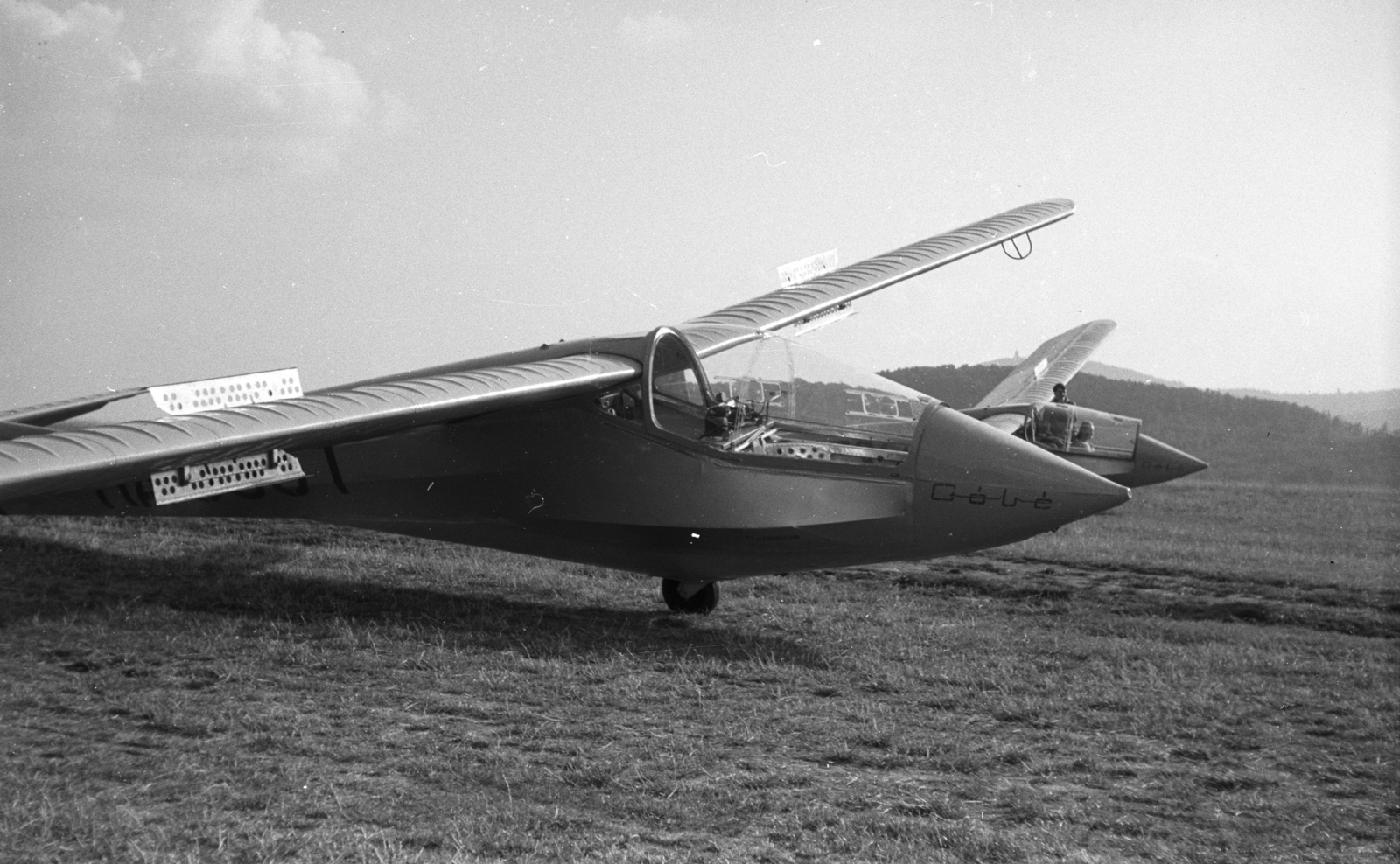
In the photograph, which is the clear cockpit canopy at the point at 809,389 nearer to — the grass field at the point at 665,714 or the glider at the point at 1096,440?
the grass field at the point at 665,714

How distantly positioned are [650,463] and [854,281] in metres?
4.62

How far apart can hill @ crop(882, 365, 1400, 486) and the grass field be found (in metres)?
11.4

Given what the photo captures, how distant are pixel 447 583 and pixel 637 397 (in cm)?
340

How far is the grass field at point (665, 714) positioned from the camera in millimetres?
4605

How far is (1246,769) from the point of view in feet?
18.5

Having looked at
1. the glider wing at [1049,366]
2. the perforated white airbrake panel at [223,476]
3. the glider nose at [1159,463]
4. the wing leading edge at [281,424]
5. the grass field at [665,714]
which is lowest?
the grass field at [665,714]

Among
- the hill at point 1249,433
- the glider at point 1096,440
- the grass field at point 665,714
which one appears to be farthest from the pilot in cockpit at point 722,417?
the hill at point 1249,433

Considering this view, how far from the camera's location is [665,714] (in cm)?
631

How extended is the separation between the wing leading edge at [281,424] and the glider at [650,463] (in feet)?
0.08

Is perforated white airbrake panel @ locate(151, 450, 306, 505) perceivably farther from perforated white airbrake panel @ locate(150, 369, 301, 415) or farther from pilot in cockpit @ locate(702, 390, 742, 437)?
pilot in cockpit @ locate(702, 390, 742, 437)

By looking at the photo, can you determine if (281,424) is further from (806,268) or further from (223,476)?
(806,268)

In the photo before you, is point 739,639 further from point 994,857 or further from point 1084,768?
point 994,857

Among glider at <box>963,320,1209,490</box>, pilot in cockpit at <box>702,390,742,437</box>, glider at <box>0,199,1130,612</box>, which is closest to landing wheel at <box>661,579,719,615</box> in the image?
glider at <box>0,199,1130,612</box>

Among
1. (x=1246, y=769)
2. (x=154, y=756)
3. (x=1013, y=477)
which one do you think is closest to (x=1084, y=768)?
(x=1246, y=769)
